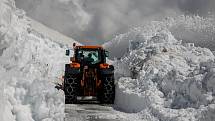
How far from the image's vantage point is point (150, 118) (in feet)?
43.4

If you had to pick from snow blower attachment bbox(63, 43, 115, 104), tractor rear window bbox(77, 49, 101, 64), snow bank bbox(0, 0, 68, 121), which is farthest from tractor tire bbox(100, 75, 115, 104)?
snow bank bbox(0, 0, 68, 121)

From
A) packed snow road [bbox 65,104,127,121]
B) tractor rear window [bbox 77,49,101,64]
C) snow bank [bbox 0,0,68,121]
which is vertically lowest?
packed snow road [bbox 65,104,127,121]

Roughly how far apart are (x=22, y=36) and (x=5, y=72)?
5.39ft

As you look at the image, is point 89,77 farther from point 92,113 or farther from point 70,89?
point 92,113

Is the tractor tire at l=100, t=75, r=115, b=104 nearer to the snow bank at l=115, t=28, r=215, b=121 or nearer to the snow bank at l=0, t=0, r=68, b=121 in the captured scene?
the snow bank at l=115, t=28, r=215, b=121

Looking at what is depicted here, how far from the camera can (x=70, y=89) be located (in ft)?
55.6

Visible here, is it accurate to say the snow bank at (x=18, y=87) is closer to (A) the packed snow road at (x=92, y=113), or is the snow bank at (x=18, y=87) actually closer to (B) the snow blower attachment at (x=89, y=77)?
(A) the packed snow road at (x=92, y=113)

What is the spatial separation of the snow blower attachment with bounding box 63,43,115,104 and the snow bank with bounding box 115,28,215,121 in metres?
0.65

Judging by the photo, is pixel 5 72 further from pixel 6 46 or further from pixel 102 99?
pixel 102 99

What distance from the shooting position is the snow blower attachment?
17031mm

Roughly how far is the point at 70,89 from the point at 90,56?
193 centimetres

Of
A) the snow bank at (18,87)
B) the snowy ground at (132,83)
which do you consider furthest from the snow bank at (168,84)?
the snow bank at (18,87)

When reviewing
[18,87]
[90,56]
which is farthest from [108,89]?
[18,87]

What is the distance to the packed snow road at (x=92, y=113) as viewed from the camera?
1331 cm
